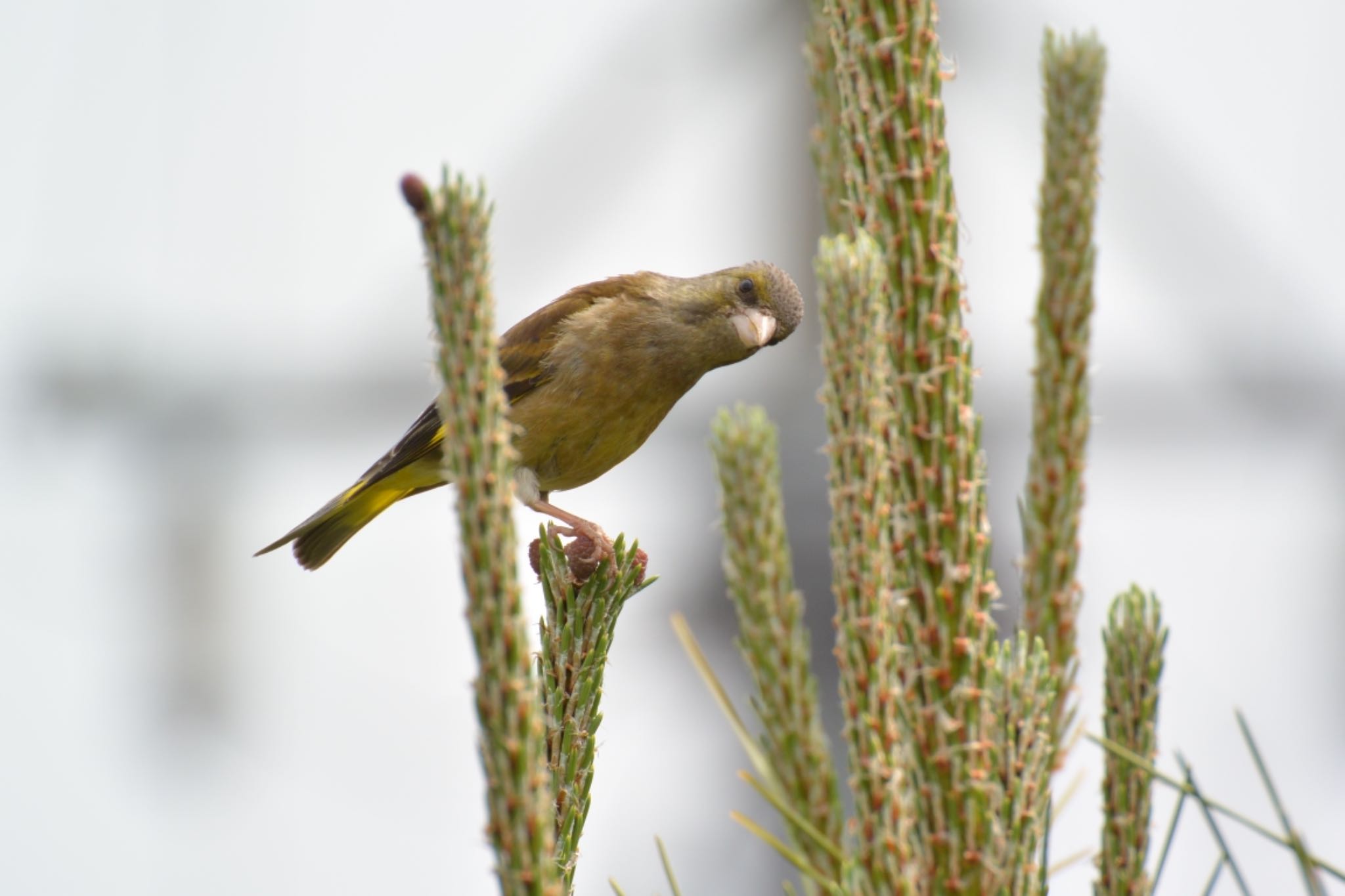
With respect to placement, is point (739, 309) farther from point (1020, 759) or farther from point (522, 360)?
point (1020, 759)

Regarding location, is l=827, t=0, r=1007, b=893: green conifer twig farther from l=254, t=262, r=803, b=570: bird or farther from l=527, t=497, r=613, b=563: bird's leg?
l=254, t=262, r=803, b=570: bird

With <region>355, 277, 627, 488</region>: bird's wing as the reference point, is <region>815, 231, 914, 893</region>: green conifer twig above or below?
below

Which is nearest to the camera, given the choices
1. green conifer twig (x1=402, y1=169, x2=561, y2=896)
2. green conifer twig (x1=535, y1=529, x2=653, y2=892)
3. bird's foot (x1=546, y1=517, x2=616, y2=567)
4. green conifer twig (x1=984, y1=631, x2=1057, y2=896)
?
green conifer twig (x1=402, y1=169, x2=561, y2=896)

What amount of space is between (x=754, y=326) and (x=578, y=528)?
0.91 meters

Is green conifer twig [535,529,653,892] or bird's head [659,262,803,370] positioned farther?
bird's head [659,262,803,370]

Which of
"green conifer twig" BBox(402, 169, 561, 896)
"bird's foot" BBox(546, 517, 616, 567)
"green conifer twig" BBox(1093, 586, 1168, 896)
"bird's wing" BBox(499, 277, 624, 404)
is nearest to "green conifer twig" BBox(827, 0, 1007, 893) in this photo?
"green conifer twig" BBox(1093, 586, 1168, 896)

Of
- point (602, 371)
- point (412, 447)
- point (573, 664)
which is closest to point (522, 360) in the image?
point (602, 371)

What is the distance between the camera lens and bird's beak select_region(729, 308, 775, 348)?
3242 mm

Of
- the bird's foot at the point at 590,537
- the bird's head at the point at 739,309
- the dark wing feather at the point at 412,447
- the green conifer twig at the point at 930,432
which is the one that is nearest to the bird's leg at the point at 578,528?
the bird's foot at the point at 590,537

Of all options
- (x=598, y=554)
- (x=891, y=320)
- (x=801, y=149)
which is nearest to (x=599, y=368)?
(x=598, y=554)

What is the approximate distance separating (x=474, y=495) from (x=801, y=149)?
5443 mm

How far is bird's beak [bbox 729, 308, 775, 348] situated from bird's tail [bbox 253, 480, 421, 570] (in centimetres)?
102

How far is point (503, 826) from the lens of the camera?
3.25 feet

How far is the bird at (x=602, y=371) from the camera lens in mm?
3238
